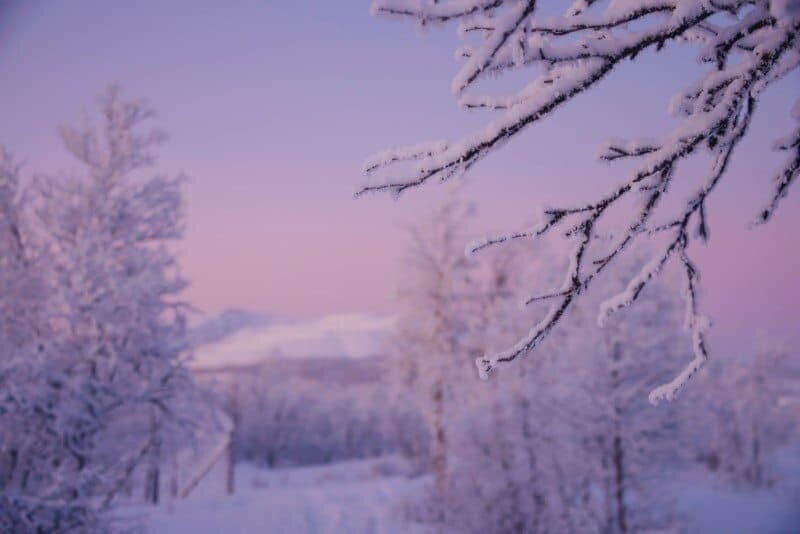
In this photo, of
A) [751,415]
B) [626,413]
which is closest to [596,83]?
[626,413]

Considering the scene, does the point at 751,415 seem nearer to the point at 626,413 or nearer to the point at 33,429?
the point at 626,413

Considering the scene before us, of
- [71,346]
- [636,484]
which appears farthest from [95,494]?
[636,484]

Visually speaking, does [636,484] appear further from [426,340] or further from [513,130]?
[513,130]

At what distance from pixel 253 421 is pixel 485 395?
164 feet

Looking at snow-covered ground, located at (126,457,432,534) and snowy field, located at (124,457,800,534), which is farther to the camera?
snowy field, located at (124,457,800,534)

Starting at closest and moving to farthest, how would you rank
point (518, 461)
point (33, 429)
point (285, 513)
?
point (33, 429), point (518, 461), point (285, 513)

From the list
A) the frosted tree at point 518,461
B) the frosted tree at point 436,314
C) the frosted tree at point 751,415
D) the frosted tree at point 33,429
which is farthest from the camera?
the frosted tree at point 751,415

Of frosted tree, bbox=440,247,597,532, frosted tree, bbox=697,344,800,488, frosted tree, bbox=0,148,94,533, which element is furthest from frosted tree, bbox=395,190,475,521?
frosted tree, bbox=697,344,800,488

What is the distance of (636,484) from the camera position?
10.5 m

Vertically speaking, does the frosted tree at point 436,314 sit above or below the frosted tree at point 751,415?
above

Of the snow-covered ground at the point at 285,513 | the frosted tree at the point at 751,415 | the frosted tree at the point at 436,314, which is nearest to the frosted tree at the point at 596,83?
the snow-covered ground at the point at 285,513

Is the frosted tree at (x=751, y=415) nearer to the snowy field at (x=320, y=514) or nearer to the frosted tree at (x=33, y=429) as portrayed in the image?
the snowy field at (x=320, y=514)

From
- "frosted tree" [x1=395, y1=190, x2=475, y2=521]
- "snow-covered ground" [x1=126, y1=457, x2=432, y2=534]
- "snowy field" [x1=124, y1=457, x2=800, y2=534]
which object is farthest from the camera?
"frosted tree" [x1=395, y1=190, x2=475, y2=521]

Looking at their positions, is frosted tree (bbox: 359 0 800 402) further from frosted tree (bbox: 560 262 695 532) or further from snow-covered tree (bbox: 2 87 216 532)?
frosted tree (bbox: 560 262 695 532)
